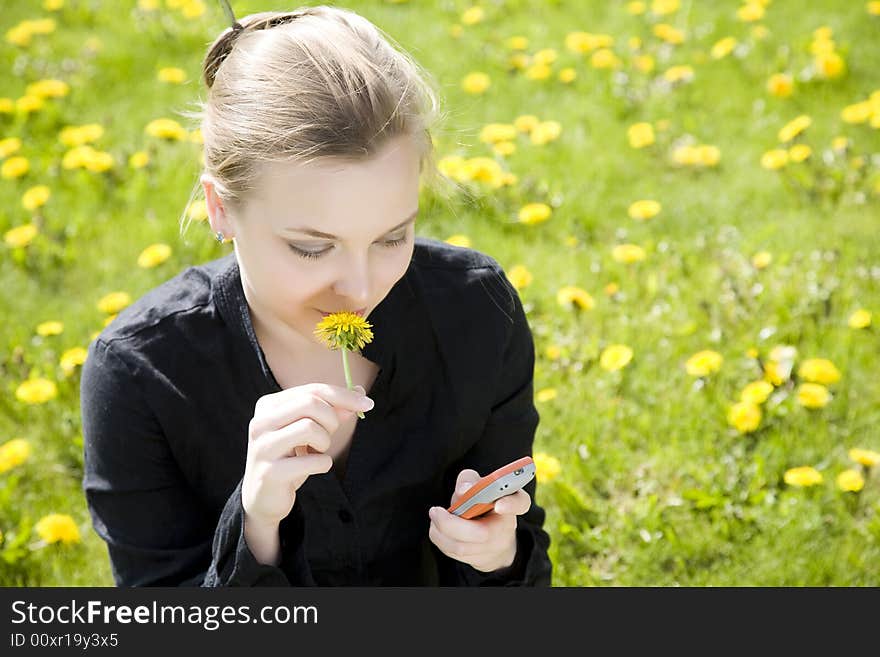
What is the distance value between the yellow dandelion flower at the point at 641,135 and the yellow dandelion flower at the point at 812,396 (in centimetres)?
121

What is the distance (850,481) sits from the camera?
7.48ft

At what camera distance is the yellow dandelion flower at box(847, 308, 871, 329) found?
105 inches

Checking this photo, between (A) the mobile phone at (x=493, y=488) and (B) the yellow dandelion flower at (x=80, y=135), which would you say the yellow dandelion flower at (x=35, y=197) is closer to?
(B) the yellow dandelion flower at (x=80, y=135)

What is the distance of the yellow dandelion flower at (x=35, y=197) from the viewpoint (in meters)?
3.14

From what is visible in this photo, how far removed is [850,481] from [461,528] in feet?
3.68

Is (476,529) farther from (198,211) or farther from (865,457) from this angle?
(198,211)

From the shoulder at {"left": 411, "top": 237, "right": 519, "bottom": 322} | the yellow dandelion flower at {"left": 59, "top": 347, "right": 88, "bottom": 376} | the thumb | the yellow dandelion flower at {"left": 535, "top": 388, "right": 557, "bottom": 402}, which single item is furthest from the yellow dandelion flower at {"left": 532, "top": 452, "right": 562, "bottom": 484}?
the yellow dandelion flower at {"left": 59, "top": 347, "right": 88, "bottom": 376}

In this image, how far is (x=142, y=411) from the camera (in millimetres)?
1664

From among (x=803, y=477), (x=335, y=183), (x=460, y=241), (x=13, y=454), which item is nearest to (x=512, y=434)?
(x=335, y=183)

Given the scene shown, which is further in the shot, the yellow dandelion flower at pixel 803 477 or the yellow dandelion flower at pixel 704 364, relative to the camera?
the yellow dandelion flower at pixel 704 364

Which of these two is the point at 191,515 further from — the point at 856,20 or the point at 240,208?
the point at 856,20

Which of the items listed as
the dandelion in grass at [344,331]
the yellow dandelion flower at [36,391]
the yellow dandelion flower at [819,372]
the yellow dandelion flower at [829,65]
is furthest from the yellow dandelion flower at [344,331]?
the yellow dandelion flower at [829,65]

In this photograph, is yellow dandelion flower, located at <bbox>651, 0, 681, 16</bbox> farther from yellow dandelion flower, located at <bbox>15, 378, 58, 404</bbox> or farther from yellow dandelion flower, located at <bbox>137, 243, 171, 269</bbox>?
yellow dandelion flower, located at <bbox>15, 378, 58, 404</bbox>

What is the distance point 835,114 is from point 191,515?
2.70m
